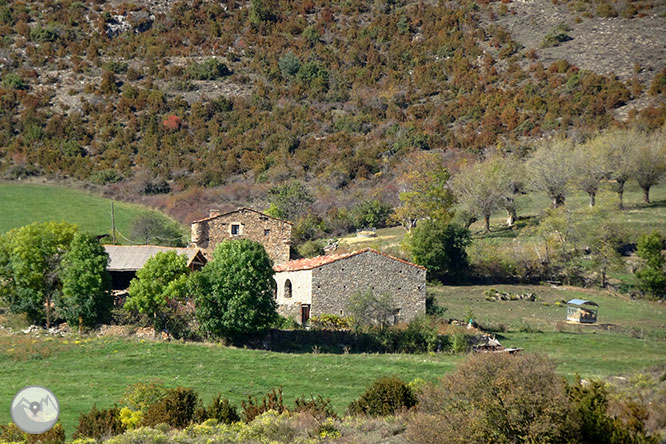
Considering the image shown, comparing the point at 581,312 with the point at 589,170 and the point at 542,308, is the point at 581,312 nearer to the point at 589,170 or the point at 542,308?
the point at 542,308

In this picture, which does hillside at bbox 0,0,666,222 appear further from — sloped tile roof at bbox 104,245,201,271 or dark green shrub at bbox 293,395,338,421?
dark green shrub at bbox 293,395,338,421

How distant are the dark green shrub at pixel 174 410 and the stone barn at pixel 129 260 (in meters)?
24.3

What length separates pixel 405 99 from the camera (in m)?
119

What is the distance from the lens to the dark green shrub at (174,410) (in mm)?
22531

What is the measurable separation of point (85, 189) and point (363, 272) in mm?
52321

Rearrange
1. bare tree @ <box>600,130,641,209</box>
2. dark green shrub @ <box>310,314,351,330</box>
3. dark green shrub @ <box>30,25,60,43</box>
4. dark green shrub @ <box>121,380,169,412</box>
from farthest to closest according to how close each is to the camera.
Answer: dark green shrub @ <box>30,25,60,43</box>
bare tree @ <box>600,130,641,209</box>
dark green shrub @ <box>310,314,351,330</box>
dark green shrub @ <box>121,380,169,412</box>

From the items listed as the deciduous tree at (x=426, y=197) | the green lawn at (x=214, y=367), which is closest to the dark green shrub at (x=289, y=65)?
the deciduous tree at (x=426, y=197)

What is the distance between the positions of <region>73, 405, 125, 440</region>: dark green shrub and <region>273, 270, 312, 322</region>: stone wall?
2101 centimetres

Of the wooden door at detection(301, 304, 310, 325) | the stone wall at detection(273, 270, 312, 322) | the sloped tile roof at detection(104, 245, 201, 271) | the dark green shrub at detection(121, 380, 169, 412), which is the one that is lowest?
the dark green shrub at detection(121, 380, 169, 412)

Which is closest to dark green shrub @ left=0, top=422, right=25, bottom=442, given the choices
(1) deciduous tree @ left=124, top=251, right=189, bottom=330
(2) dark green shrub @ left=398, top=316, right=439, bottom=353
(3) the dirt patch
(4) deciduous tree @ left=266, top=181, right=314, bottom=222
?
(1) deciduous tree @ left=124, top=251, right=189, bottom=330

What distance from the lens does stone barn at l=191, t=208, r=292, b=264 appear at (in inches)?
2112

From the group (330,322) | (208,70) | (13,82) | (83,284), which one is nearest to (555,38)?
(208,70)

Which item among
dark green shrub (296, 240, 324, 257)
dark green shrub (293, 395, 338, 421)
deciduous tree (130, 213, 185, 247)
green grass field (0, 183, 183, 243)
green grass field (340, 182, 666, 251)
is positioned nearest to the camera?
dark green shrub (293, 395, 338, 421)

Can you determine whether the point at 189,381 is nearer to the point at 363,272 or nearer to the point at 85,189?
the point at 363,272
